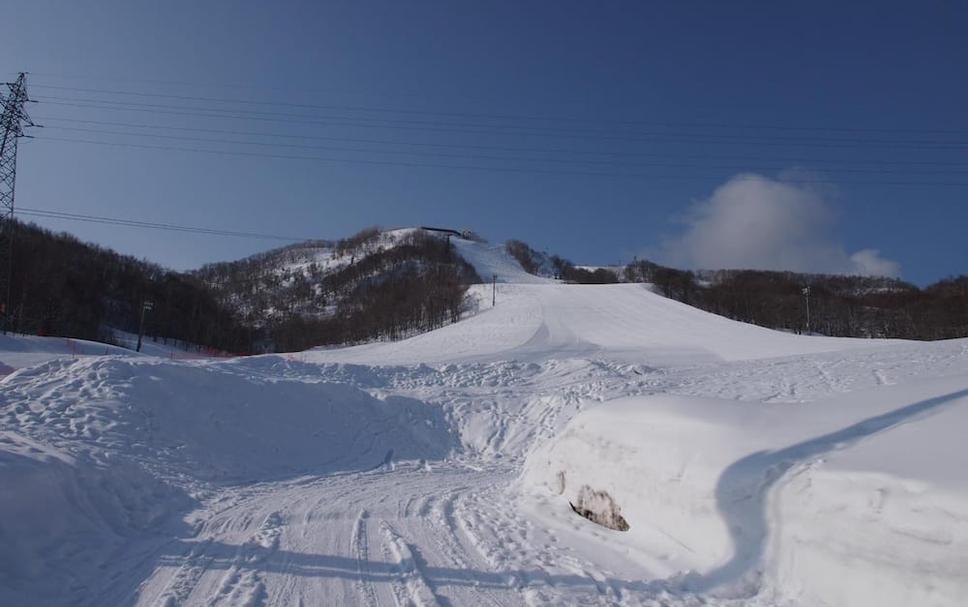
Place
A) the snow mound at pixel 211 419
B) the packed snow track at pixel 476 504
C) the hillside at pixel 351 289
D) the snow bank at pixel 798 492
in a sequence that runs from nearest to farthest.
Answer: the snow bank at pixel 798 492, the packed snow track at pixel 476 504, the snow mound at pixel 211 419, the hillside at pixel 351 289

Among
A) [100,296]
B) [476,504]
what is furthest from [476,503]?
[100,296]

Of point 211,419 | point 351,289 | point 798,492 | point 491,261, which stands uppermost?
point 491,261

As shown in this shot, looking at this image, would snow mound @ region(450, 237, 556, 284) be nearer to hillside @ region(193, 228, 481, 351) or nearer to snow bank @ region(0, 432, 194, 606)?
hillside @ region(193, 228, 481, 351)

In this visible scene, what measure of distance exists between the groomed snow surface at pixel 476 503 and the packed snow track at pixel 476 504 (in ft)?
0.08

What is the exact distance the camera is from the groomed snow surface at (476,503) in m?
4.19

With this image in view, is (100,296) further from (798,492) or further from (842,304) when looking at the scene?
(842,304)

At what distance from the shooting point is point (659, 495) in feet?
19.4

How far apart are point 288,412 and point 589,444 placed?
919cm

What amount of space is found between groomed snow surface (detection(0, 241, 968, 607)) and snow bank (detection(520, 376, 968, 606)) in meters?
0.02

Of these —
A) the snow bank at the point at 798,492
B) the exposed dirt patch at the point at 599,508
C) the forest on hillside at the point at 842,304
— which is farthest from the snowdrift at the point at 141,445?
the forest on hillside at the point at 842,304

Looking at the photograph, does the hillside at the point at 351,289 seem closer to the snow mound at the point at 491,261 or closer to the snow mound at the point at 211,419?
the snow mound at the point at 491,261

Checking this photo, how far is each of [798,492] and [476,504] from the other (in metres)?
4.82

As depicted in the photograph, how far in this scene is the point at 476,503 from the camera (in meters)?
8.27

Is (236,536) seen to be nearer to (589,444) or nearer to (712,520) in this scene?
(589,444)
